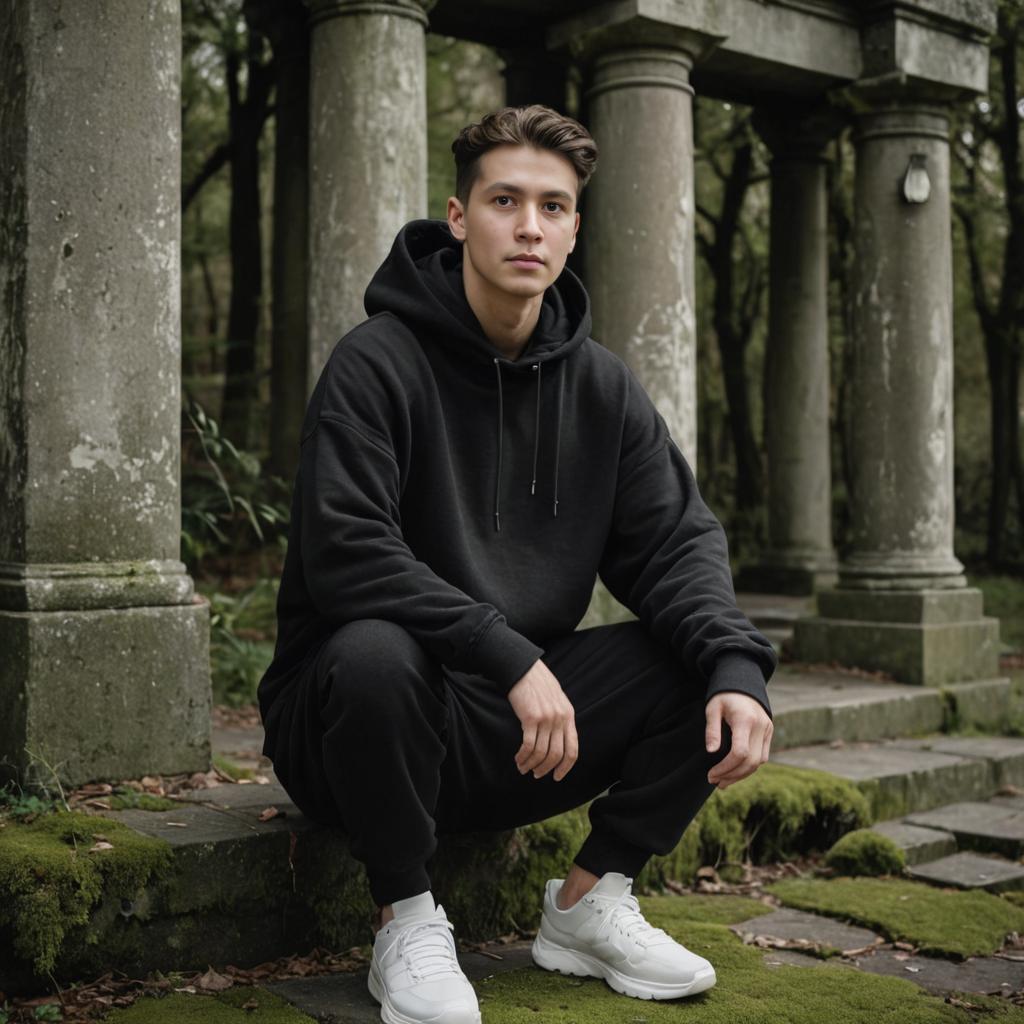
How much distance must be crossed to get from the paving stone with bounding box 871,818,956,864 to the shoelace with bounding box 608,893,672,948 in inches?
78.7

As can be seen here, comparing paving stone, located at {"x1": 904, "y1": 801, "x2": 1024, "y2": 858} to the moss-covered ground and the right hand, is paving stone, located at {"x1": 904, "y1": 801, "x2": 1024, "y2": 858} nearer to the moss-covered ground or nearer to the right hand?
the moss-covered ground

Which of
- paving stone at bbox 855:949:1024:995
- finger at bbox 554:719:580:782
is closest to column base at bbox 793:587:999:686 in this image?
paving stone at bbox 855:949:1024:995

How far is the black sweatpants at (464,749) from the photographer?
254 cm

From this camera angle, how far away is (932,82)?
6.99m

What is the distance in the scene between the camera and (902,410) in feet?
23.0

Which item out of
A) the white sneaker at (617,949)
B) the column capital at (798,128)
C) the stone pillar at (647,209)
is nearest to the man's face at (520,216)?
the white sneaker at (617,949)

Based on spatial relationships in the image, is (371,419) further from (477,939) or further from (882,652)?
(882,652)

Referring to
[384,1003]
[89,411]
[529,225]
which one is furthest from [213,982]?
[529,225]

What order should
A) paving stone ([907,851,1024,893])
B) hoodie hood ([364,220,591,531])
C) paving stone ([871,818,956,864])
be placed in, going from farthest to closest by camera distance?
paving stone ([871,818,956,864]) → paving stone ([907,851,1024,893]) → hoodie hood ([364,220,591,531])

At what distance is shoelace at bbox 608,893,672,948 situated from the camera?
9.31ft

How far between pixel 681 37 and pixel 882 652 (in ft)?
11.0

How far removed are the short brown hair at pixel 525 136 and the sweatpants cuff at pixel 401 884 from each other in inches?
61.6

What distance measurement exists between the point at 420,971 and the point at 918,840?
2774 millimetres

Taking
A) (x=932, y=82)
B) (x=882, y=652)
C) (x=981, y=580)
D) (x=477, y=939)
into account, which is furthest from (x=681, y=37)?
(x=981, y=580)
